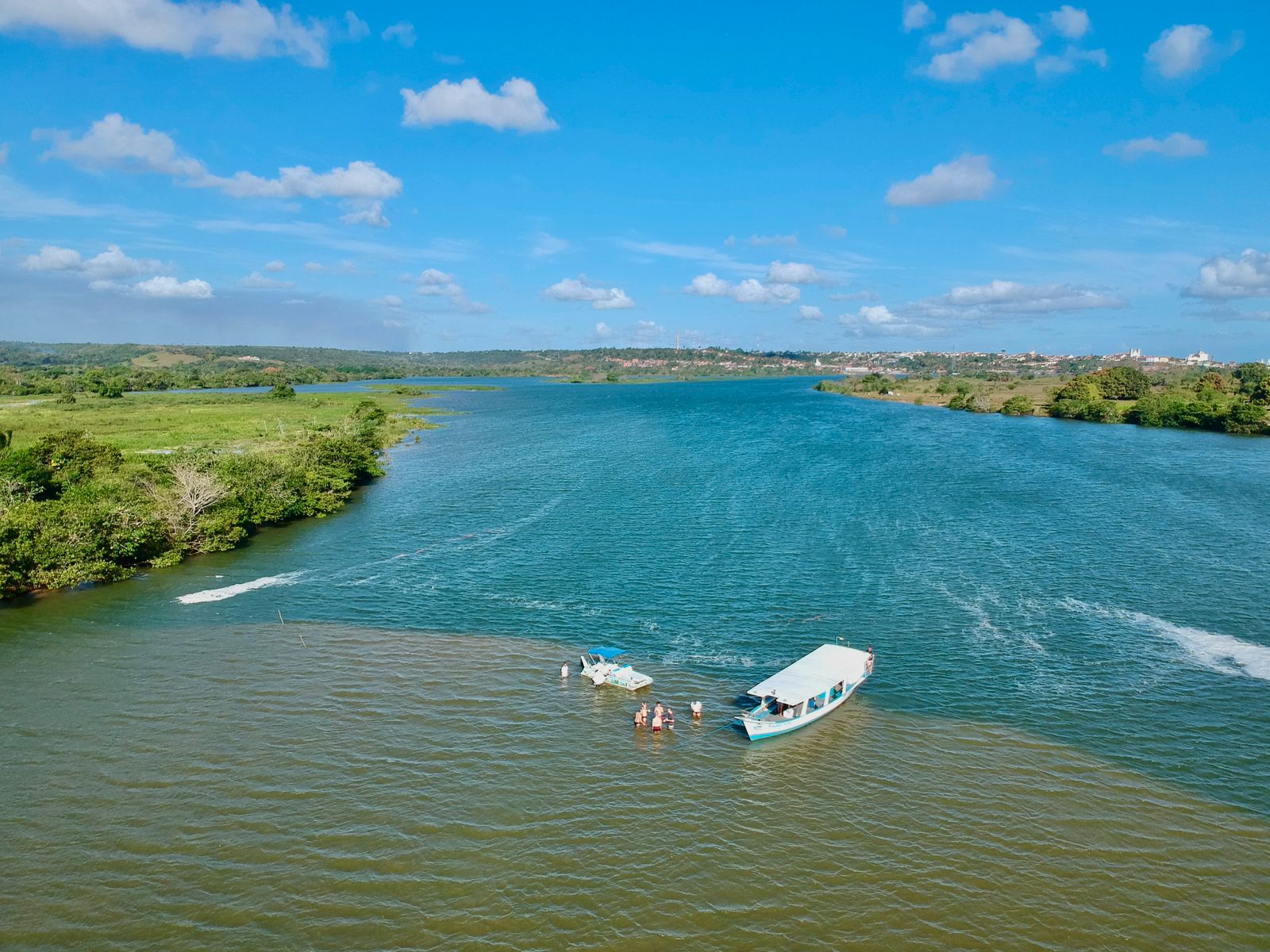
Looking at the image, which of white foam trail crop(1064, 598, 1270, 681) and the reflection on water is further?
white foam trail crop(1064, 598, 1270, 681)

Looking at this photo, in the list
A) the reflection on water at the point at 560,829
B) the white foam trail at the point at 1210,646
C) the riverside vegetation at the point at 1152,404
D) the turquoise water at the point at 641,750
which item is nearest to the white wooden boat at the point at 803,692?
the reflection on water at the point at 560,829

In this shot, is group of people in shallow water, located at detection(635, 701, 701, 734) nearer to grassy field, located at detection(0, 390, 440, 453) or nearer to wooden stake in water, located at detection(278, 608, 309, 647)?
wooden stake in water, located at detection(278, 608, 309, 647)

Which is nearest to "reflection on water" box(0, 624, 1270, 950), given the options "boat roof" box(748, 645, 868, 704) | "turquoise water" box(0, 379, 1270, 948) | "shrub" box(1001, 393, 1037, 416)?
"turquoise water" box(0, 379, 1270, 948)

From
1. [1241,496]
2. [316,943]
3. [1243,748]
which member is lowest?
[316,943]

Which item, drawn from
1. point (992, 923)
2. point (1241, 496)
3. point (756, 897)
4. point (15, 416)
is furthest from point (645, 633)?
point (15, 416)

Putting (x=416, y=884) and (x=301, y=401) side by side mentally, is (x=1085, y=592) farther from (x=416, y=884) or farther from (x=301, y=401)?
(x=301, y=401)

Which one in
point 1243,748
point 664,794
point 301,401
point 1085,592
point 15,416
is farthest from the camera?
point 301,401

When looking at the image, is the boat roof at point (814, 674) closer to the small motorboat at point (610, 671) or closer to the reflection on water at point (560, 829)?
the reflection on water at point (560, 829)
